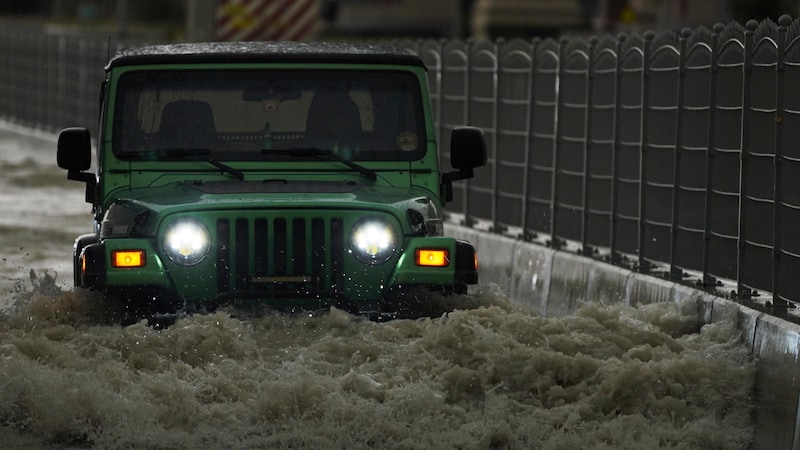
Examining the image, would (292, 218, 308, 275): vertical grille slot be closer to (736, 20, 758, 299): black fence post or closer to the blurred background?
(736, 20, 758, 299): black fence post

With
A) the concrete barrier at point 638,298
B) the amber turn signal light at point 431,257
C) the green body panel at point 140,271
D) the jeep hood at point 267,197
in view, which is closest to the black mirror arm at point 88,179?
the jeep hood at point 267,197

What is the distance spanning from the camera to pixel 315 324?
10570 millimetres

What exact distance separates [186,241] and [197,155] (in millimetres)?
1102

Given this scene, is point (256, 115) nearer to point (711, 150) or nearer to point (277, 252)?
point (277, 252)

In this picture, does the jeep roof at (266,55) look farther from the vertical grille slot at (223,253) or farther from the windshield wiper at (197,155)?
the vertical grille slot at (223,253)

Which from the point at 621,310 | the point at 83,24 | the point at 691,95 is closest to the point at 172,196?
the point at 621,310

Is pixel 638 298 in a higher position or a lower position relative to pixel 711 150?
lower

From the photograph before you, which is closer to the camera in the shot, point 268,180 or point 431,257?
point 431,257

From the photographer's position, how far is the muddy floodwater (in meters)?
9.27

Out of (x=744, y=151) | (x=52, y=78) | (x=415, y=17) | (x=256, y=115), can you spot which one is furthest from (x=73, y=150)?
(x=415, y=17)

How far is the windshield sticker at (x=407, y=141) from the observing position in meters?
11.9

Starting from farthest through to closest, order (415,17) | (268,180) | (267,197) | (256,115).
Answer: (415,17)
(256,115)
(268,180)
(267,197)

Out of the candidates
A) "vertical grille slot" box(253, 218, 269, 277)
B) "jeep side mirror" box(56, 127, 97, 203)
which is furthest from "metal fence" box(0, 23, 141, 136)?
"vertical grille slot" box(253, 218, 269, 277)

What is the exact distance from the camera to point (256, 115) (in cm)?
1174
